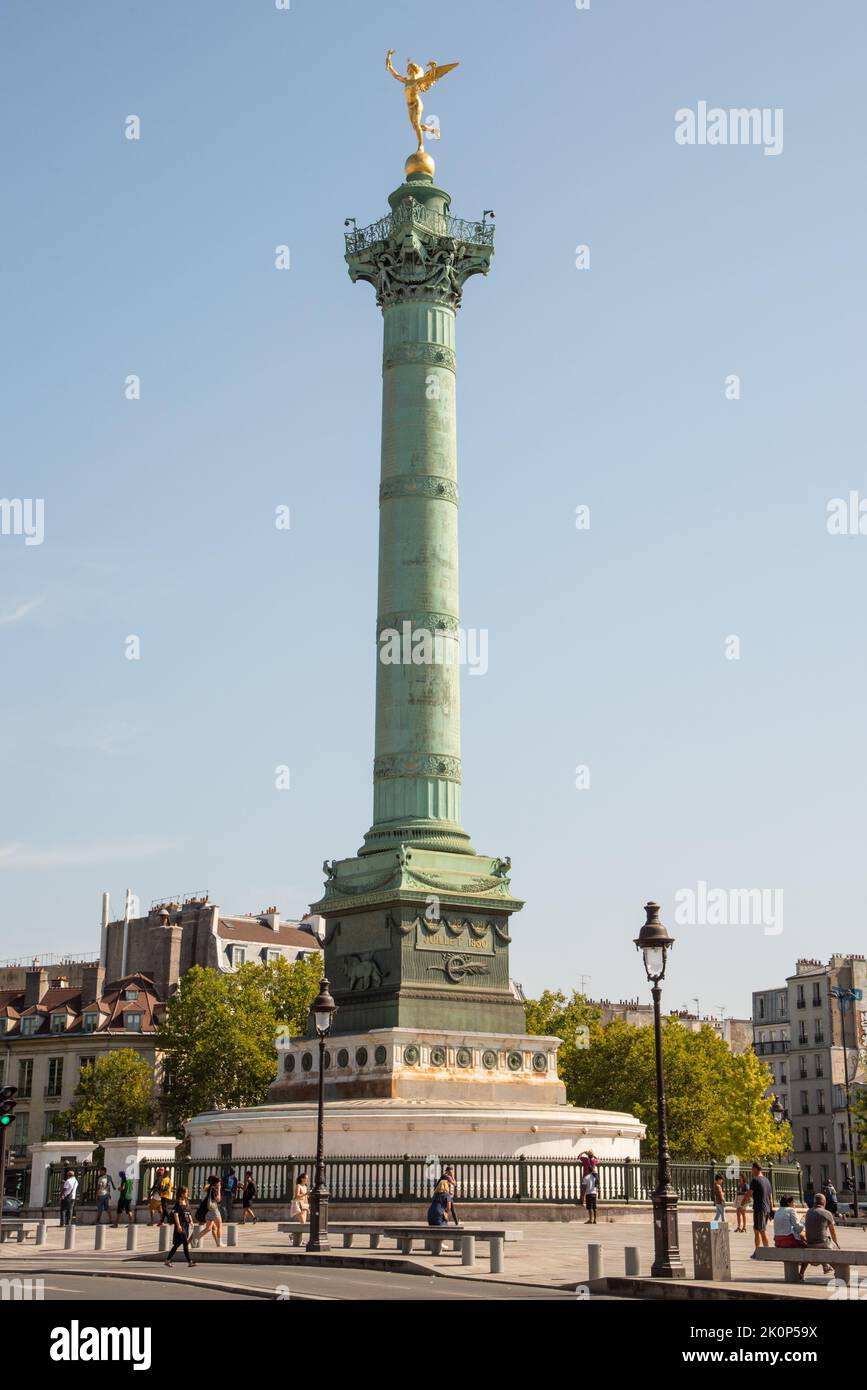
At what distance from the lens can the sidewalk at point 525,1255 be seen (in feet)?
76.5

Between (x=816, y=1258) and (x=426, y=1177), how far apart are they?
616 inches

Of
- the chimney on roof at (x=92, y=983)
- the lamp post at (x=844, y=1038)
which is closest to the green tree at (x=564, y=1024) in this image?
the lamp post at (x=844, y=1038)

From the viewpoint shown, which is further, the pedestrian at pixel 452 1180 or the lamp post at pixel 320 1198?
the pedestrian at pixel 452 1180

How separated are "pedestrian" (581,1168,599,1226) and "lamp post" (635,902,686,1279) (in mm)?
12260

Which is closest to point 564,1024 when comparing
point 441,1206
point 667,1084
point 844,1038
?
point 667,1084

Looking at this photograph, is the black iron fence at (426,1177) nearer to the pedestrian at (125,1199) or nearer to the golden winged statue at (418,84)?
the pedestrian at (125,1199)

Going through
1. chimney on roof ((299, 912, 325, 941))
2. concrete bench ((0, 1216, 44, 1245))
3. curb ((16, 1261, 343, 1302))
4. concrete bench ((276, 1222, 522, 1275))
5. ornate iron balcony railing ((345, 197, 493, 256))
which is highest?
ornate iron balcony railing ((345, 197, 493, 256))

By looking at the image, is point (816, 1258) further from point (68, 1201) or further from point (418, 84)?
point (418, 84)

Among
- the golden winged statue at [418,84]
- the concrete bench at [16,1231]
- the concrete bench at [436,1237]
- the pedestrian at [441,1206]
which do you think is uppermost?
the golden winged statue at [418,84]

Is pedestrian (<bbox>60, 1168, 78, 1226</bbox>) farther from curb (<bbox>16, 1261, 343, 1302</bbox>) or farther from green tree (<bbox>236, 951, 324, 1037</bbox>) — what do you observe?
green tree (<bbox>236, 951, 324, 1037</bbox>)

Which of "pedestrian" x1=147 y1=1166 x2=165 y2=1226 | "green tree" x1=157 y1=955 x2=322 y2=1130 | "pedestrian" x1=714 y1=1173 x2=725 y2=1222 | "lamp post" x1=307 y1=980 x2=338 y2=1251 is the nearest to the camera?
"lamp post" x1=307 y1=980 x2=338 y2=1251

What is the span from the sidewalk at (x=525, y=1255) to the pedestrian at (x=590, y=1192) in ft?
1.28

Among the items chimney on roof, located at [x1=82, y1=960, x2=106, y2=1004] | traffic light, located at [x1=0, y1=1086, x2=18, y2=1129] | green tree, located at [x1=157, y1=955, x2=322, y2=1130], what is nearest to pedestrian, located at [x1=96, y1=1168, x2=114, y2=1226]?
traffic light, located at [x1=0, y1=1086, x2=18, y2=1129]

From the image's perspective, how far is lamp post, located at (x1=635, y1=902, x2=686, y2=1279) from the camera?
75.6 ft
